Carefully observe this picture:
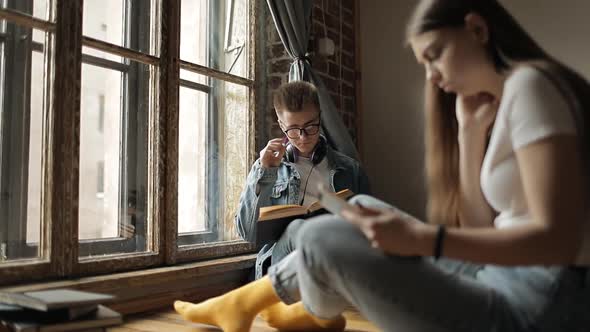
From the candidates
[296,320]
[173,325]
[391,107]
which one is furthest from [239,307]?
[391,107]

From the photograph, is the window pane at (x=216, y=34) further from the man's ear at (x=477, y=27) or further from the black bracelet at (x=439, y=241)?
the black bracelet at (x=439, y=241)

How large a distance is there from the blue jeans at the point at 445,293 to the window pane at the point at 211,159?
5.19 feet

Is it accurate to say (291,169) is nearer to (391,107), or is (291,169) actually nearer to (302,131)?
(302,131)

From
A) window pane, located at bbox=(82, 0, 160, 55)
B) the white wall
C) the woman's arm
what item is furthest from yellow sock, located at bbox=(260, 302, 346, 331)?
the white wall

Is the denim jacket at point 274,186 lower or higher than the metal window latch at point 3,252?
higher

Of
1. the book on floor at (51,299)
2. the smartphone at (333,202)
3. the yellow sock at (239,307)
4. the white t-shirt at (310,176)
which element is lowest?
the yellow sock at (239,307)

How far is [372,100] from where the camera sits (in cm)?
348

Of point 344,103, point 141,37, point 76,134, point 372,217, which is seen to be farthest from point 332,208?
point 344,103

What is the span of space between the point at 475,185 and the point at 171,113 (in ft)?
4.68

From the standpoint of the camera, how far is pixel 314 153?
227cm

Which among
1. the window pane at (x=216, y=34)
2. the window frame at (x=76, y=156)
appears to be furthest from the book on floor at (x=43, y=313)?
the window pane at (x=216, y=34)

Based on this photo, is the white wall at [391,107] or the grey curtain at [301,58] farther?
the white wall at [391,107]

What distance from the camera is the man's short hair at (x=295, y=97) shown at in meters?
2.10

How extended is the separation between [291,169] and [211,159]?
0.52m
